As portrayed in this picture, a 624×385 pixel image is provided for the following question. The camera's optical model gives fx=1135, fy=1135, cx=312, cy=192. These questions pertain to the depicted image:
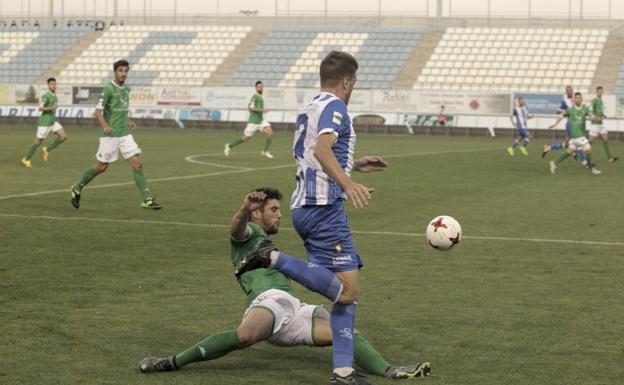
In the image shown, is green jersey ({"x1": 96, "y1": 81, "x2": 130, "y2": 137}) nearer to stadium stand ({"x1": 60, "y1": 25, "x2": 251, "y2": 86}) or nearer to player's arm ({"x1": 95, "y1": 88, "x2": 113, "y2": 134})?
player's arm ({"x1": 95, "y1": 88, "x2": 113, "y2": 134})

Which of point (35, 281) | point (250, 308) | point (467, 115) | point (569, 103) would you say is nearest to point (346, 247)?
point (250, 308)

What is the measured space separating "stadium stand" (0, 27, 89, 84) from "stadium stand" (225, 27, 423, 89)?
42.3ft

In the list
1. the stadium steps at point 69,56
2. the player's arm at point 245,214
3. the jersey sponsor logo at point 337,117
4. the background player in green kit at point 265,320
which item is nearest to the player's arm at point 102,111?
the background player in green kit at point 265,320

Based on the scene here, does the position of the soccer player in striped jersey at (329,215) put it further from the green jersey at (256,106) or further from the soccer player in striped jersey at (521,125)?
the soccer player in striped jersey at (521,125)

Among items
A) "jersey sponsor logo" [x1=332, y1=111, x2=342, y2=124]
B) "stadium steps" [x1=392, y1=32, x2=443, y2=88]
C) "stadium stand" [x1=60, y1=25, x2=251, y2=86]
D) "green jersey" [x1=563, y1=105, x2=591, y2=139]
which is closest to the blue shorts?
"jersey sponsor logo" [x1=332, y1=111, x2=342, y2=124]

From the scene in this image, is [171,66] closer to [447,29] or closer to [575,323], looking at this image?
[447,29]

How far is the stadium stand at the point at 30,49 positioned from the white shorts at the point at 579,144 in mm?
45728

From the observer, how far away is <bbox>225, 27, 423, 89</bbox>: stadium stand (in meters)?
60.7

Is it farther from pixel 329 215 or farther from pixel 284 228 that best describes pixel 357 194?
pixel 284 228

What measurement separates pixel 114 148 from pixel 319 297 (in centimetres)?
815

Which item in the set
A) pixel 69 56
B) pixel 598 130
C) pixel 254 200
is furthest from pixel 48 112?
pixel 69 56

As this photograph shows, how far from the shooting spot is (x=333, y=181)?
6.73 meters

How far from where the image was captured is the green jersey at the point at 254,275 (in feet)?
24.3

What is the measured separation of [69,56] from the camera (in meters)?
68.7
